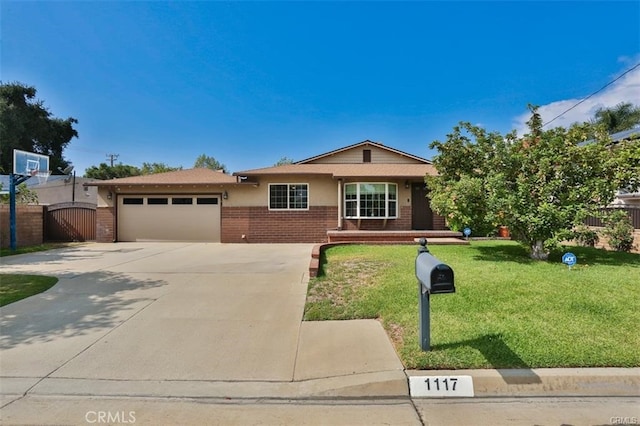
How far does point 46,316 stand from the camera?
17.9 ft

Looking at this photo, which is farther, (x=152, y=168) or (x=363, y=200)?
(x=152, y=168)

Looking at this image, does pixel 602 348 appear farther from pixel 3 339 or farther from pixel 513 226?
pixel 3 339

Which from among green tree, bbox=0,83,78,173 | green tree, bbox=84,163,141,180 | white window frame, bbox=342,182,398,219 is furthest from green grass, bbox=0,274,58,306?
green tree, bbox=84,163,141,180

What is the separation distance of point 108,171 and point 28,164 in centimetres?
3421

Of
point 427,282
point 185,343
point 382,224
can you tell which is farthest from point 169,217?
point 427,282

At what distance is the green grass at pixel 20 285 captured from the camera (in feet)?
21.1

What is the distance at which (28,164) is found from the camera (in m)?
14.8

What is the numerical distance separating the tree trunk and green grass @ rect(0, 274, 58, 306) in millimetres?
10758

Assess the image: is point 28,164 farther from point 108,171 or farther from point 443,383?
point 108,171

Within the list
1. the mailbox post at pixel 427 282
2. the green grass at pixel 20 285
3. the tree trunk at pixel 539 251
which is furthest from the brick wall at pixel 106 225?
the tree trunk at pixel 539 251

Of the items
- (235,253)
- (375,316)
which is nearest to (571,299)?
(375,316)

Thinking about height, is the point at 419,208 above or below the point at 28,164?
below

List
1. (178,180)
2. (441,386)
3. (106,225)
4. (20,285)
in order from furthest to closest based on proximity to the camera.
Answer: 1. (106,225)
2. (178,180)
3. (20,285)
4. (441,386)

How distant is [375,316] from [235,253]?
25.2 ft
